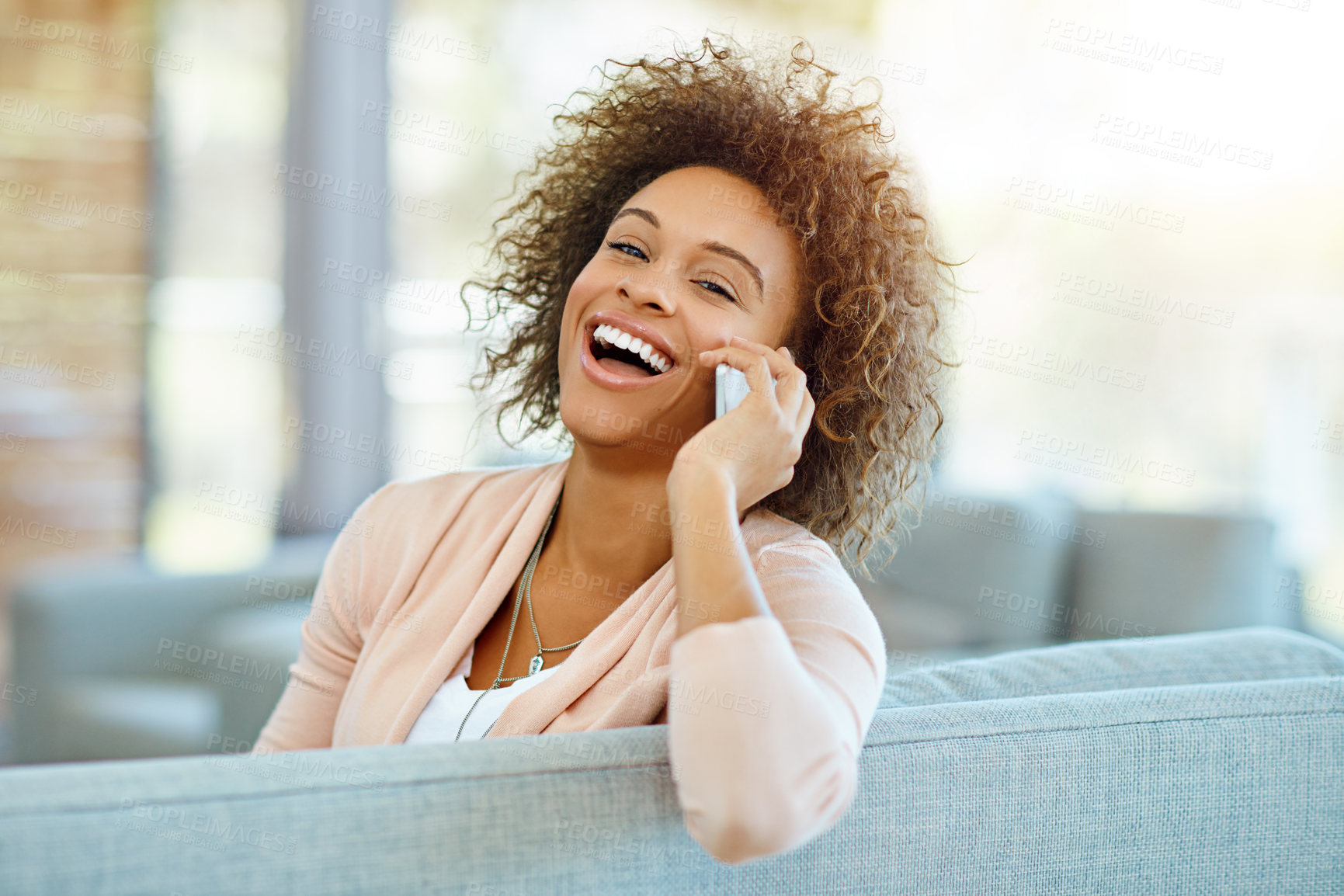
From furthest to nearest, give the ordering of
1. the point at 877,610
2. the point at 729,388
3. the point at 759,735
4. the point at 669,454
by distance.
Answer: the point at 877,610 < the point at 669,454 < the point at 729,388 < the point at 759,735

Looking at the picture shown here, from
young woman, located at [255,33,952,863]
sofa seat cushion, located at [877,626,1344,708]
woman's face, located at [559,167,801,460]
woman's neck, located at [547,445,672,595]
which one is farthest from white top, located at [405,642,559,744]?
sofa seat cushion, located at [877,626,1344,708]

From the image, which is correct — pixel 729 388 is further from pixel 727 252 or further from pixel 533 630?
pixel 533 630

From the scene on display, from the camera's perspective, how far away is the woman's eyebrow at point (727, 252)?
4.48 ft

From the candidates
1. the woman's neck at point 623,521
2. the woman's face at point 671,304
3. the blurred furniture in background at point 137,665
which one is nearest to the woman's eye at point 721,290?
the woman's face at point 671,304

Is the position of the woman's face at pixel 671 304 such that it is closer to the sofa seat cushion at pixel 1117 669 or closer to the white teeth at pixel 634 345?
the white teeth at pixel 634 345

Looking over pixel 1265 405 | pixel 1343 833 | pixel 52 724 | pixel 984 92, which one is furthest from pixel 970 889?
pixel 984 92

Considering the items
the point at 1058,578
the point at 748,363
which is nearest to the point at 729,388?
the point at 748,363

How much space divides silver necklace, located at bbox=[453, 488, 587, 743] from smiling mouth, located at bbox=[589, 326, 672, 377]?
21 centimetres

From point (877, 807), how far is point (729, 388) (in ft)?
1.70

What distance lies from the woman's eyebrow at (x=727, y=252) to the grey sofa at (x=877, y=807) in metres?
0.52

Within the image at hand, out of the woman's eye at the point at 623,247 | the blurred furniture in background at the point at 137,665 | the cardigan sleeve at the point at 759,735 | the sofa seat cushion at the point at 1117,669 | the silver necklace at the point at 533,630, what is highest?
the woman's eye at the point at 623,247

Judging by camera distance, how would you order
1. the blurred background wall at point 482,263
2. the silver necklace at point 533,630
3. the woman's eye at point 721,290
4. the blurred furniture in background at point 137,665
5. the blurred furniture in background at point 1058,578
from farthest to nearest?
the blurred background wall at point 482,263 → the blurred furniture in background at point 1058,578 → the blurred furniture in background at point 137,665 → the woman's eye at point 721,290 → the silver necklace at point 533,630

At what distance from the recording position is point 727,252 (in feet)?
4.49

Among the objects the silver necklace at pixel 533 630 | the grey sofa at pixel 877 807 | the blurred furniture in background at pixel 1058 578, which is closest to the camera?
the grey sofa at pixel 877 807
